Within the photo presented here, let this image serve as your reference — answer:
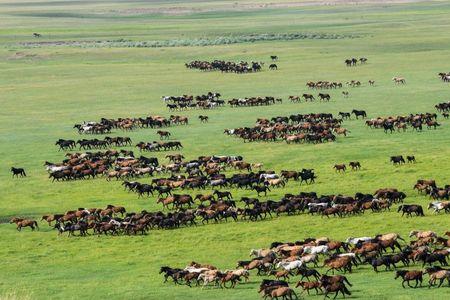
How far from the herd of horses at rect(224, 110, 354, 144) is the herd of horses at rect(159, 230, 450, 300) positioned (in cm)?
2169

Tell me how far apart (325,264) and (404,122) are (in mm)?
27890

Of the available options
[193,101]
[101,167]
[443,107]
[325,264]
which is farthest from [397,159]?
[193,101]

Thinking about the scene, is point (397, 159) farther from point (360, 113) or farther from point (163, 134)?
point (163, 134)

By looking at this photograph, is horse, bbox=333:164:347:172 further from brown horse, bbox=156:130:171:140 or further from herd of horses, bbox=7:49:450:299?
brown horse, bbox=156:130:171:140

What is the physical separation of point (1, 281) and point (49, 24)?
143580mm

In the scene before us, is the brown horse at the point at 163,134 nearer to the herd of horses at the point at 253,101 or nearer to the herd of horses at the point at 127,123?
the herd of horses at the point at 127,123

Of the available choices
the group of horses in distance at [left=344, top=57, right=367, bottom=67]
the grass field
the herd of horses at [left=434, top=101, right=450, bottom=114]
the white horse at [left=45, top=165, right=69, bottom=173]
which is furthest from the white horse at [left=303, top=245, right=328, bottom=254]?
the group of horses in distance at [left=344, top=57, right=367, bottom=67]

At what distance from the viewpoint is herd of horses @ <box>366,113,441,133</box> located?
52.2 meters

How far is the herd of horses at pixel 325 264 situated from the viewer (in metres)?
24.1

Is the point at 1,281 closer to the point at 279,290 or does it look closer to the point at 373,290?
the point at 279,290

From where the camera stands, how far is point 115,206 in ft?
121

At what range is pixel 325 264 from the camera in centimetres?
2642

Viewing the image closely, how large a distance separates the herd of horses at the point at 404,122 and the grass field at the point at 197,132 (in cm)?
88

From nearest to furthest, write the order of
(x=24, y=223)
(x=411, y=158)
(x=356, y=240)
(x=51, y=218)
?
(x=356, y=240), (x=24, y=223), (x=51, y=218), (x=411, y=158)
